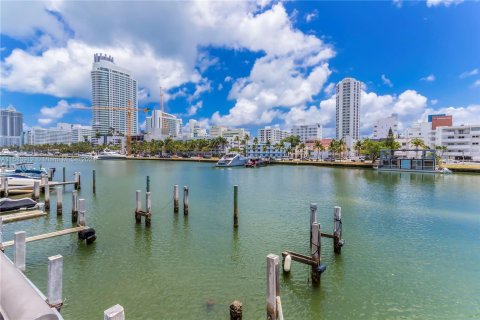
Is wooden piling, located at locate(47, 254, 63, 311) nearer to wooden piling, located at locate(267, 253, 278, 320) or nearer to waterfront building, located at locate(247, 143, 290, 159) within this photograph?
wooden piling, located at locate(267, 253, 278, 320)

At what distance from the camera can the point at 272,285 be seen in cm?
852

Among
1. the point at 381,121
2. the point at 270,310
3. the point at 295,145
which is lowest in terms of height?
the point at 270,310

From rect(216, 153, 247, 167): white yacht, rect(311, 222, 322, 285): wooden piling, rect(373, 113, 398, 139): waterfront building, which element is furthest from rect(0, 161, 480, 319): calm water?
rect(373, 113, 398, 139): waterfront building

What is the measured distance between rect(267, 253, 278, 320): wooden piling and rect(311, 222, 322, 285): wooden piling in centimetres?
404

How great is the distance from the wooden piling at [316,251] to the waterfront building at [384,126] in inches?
7557

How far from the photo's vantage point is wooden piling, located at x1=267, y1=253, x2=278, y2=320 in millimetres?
8354

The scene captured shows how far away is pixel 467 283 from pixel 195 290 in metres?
13.1

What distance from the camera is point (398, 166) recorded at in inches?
3236

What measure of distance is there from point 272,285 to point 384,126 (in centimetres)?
20178

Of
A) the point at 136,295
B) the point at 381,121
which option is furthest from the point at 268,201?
the point at 381,121

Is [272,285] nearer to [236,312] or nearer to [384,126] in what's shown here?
[236,312]

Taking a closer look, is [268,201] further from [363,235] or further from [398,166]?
[398,166]

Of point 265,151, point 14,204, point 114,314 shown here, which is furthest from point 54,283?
point 265,151

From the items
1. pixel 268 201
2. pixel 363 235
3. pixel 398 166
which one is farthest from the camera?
pixel 398 166
